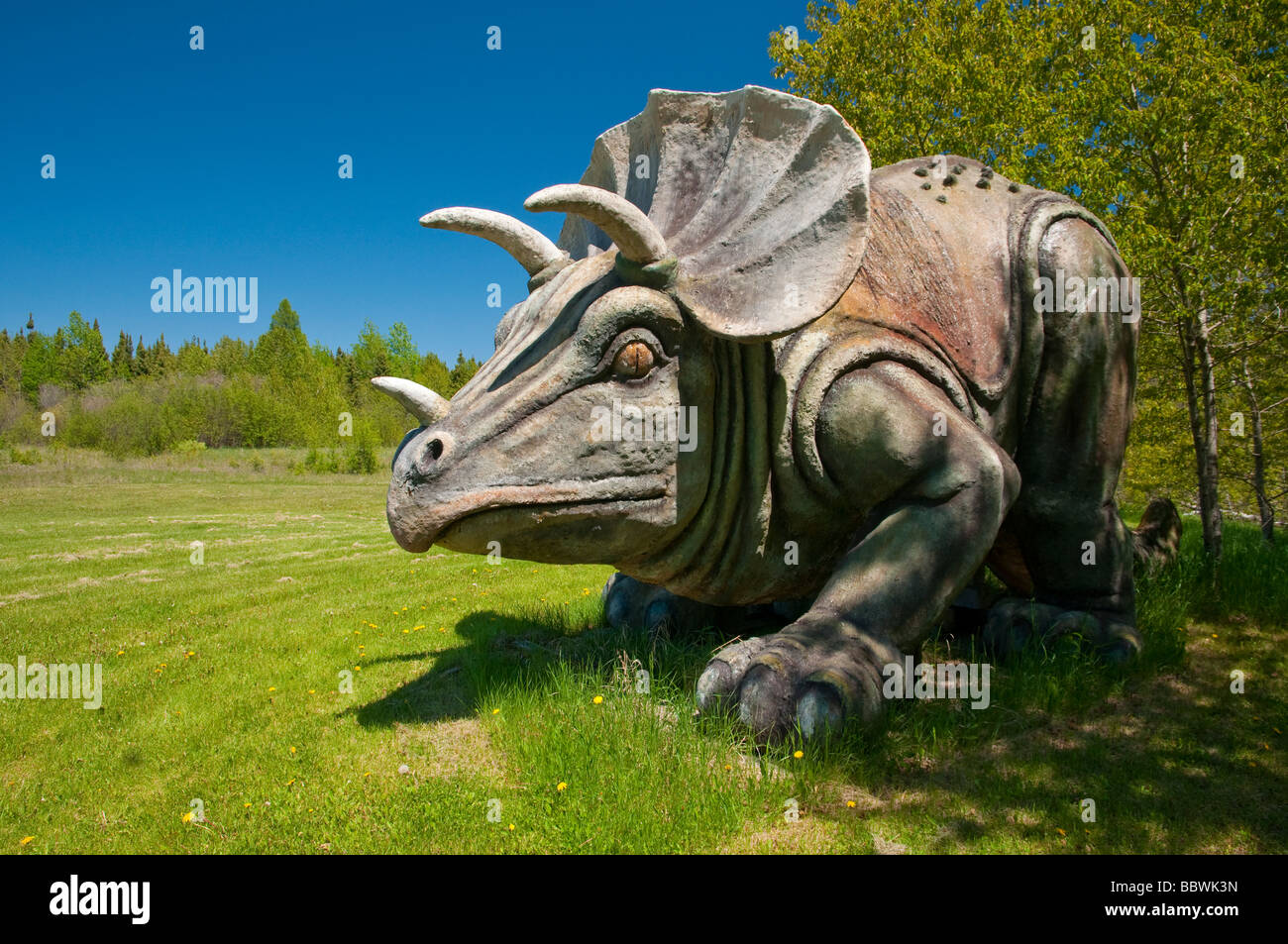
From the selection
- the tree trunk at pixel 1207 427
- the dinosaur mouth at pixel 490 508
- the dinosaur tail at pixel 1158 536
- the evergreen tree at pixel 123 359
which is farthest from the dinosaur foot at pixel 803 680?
the evergreen tree at pixel 123 359

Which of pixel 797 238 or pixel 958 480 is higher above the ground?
pixel 797 238

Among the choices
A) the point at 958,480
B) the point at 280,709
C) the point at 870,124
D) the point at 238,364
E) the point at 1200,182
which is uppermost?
the point at 238,364

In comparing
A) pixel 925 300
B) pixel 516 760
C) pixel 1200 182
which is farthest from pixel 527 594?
pixel 1200 182

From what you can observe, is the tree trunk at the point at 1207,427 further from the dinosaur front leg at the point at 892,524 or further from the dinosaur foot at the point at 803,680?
the dinosaur foot at the point at 803,680

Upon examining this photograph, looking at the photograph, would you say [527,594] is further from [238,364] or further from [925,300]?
[238,364]

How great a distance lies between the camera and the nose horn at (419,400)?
3.34 metres

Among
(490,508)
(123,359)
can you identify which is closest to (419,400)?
(490,508)

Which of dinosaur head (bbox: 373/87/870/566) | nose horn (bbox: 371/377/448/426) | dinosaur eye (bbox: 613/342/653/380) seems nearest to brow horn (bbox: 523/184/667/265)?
dinosaur head (bbox: 373/87/870/566)

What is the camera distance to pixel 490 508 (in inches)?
124

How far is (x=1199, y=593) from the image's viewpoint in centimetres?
562

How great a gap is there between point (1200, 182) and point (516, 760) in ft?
24.5

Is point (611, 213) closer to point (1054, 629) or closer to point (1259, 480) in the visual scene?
point (1054, 629)

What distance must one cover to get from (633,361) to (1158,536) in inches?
191

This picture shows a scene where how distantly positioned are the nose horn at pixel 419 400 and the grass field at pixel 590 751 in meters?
1.43
